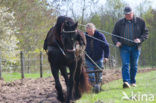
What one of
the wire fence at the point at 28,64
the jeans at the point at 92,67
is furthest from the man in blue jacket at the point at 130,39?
the wire fence at the point at 28,64

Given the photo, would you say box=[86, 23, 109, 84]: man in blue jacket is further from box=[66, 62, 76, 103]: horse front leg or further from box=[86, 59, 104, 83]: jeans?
box=[66, 62, 76, 103]: horse front leg

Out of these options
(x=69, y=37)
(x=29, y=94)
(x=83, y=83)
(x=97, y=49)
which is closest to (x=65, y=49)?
(x=69, y=37)

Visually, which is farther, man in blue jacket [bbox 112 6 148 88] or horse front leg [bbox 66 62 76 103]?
man in blue jacket [bbox 112 6 148 88]

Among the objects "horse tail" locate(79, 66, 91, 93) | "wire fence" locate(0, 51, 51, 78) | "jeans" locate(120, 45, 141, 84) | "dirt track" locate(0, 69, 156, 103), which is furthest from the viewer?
"wire fence" locate(0, 51, 51, 78)

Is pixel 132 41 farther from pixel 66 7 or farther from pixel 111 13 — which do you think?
pixel 111 13

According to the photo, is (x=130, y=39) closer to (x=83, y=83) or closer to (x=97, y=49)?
(x=97, y=49)

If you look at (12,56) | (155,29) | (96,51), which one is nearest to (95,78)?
(96,51)

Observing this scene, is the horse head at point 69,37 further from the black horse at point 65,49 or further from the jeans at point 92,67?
the jeans at point 92,67

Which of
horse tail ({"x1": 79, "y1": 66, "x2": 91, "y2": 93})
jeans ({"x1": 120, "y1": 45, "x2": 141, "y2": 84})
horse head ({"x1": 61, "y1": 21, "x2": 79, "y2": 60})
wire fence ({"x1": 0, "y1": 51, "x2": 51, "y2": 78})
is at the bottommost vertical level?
wire fence ({"x1": 0, "y1": 51, "x2": 51, "y2": 78})

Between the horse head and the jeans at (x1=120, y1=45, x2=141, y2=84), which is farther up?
the horse head

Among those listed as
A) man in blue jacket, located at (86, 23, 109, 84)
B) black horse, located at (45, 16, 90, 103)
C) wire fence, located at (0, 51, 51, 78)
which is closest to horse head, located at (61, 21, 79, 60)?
black horse, located at (45, 16, 90, 103)

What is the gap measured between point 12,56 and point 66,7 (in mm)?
5617

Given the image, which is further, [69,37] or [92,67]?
[92,67]

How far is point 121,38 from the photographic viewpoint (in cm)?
756
